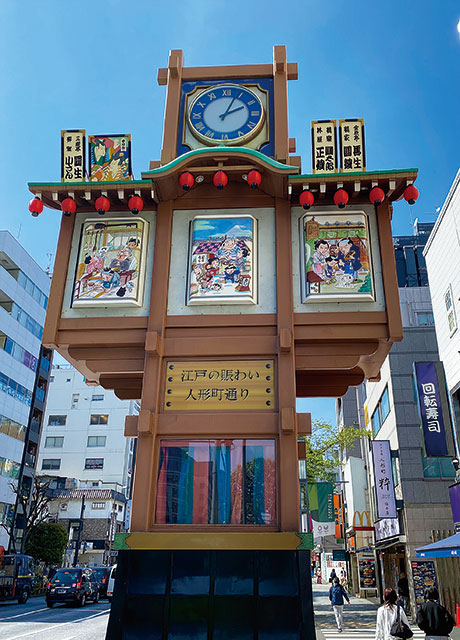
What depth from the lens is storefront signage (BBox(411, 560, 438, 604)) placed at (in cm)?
2330

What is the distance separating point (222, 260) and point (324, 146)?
331cm

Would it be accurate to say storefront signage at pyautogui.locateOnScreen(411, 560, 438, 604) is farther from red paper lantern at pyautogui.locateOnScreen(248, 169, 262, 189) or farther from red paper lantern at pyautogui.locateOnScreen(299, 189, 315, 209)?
red paper lantern at pyautogui.locateOnScreen(248, 169, 262, 189)

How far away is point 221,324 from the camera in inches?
409

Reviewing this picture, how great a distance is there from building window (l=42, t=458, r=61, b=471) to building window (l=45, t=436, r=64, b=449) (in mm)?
1845

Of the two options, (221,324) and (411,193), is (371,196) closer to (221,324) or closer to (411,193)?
(411,193)

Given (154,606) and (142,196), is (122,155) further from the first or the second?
(154,606)

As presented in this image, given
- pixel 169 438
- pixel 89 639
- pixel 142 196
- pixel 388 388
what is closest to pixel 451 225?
pixel 388 388

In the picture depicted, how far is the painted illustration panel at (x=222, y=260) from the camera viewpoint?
417 inches

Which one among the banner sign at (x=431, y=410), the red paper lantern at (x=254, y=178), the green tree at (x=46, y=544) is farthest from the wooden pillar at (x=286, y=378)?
the green tree at (x=46, y=544)

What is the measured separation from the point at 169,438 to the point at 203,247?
13.0ft

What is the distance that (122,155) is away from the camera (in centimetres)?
1163

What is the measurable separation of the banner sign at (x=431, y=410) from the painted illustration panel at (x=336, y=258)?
40.2 ft

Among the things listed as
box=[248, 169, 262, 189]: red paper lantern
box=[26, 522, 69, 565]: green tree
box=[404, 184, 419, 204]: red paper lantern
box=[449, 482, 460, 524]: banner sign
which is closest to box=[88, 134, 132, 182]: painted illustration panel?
box=[248, 169, 262, 189]: red paper lantern

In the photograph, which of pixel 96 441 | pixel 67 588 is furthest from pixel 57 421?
pixel 67 588
